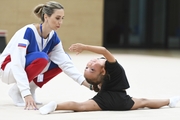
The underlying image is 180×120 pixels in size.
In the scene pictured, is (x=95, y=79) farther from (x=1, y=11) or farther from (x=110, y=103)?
(x=1, y=11)

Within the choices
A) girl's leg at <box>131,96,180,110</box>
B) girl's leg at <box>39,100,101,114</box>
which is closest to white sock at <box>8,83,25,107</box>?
girl's leg at <box>39,100,101,114</box>

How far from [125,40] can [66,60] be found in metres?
16.5

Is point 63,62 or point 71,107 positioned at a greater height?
point 63,62

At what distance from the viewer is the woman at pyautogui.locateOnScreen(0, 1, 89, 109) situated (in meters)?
5.45

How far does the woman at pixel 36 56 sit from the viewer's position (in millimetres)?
5445

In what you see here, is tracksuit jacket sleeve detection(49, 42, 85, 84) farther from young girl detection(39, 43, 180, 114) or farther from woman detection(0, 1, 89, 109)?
young girl detection(39, 43, 180, 114)

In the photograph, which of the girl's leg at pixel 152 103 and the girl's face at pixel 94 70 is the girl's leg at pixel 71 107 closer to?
the girl's face at pixel 94 70

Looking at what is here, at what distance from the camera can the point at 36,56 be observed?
5531 mm

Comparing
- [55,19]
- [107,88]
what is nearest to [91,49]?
[107,88]

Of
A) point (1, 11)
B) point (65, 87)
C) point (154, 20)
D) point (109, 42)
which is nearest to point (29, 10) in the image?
point (1, 11)

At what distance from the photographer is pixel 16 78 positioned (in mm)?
5391

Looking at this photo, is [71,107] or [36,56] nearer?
[71,107]

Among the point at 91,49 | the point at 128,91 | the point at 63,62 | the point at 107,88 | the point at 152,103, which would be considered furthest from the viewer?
the point at 128,91

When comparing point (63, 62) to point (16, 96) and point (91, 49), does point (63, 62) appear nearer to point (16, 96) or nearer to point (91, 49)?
point (16, 96)
